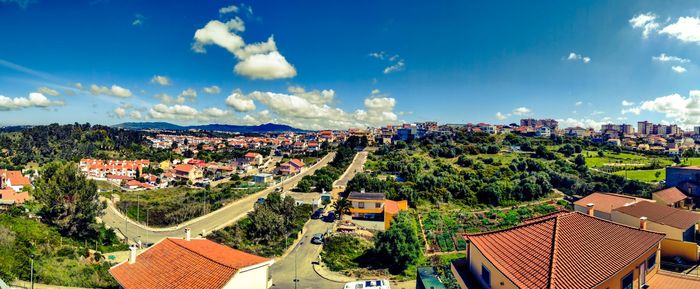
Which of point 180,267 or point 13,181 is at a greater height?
point 180,267

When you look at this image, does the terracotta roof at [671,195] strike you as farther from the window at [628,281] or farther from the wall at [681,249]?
the window at [628,281]

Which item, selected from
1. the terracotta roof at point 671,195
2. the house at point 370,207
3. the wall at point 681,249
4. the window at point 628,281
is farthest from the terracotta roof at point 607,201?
the window at point 628,281

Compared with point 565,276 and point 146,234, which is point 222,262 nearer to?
point 565,276

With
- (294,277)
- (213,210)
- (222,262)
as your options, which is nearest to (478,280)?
(222,262)

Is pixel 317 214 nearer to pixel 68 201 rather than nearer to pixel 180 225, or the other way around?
pixel 180 225

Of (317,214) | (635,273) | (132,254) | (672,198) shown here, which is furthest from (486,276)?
(672,198)

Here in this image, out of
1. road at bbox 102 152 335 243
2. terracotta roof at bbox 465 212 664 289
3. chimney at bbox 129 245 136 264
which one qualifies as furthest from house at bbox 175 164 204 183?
terracotta roof at bbox 465 212 664 289
